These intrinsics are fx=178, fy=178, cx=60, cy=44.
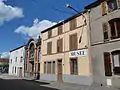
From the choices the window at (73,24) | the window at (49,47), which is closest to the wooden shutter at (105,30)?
the window at (73,24)

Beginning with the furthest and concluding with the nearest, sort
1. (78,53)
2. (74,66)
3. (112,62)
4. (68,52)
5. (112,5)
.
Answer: (68,52) < (74,66) < (78,53) < (112,5) < (112,62)

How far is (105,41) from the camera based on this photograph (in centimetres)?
1750

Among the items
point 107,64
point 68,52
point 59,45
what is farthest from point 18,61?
point 107,64

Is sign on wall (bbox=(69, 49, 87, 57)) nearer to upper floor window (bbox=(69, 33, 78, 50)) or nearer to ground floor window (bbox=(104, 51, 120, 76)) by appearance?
upper floor window (bbox=(69, 33, 78, 50))

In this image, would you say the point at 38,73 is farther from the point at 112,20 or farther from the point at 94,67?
the point at 112,20

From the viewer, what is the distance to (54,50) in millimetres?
26578

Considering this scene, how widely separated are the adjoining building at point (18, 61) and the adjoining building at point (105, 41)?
24498 millimetres

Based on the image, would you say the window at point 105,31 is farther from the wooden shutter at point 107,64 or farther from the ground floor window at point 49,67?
the ground floor window at point 49,67

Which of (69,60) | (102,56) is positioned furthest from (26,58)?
(102,56)

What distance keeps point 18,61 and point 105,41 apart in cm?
3019

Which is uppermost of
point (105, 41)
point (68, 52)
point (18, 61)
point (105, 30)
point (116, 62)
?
point (105, 30)

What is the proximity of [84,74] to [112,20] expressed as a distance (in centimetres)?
669

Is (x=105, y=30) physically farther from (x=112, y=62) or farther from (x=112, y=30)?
(x=112, y=62)

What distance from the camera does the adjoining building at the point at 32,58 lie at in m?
32.8
